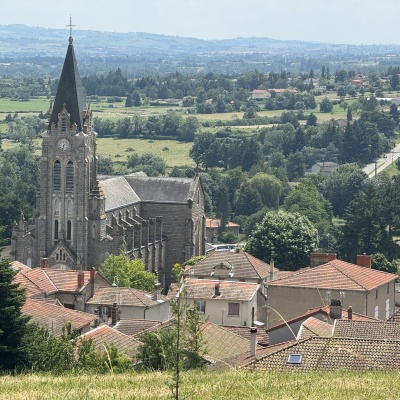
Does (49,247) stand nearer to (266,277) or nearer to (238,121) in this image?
(266,277)

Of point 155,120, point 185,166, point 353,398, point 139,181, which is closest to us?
point 353,398

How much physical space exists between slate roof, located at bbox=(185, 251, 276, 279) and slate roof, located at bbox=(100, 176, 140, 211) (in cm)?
1381

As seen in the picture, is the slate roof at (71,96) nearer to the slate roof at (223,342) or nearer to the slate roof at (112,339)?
the slate roof at (112,339)

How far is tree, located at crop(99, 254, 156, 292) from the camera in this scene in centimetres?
6325

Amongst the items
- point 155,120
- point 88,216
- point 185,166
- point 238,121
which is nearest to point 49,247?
point 88,216

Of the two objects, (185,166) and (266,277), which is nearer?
(266,277)

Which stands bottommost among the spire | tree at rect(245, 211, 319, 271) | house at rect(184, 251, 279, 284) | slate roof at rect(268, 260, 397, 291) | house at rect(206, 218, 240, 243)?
house at rect(206, 218, 240, 243)

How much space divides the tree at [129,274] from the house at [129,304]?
9.99m

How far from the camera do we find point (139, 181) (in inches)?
3150

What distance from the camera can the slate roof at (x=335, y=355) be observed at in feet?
81.6

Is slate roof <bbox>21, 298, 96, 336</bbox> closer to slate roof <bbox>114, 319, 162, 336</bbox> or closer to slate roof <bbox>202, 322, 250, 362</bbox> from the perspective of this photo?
slate roof <bbox>114, 319, 162, 336</bbox>

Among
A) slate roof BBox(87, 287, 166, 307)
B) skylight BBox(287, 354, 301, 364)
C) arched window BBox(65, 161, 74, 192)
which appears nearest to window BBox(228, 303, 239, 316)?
slate roof BBox(87, 287, 166, 307)

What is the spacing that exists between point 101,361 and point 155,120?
151m

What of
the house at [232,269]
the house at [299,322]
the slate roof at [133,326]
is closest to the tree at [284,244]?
the house at [232,269]
